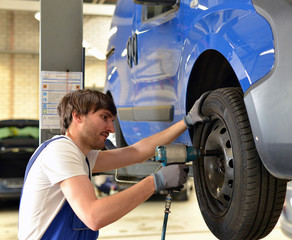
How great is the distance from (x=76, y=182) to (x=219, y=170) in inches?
24.7

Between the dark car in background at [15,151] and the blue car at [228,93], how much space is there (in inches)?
162

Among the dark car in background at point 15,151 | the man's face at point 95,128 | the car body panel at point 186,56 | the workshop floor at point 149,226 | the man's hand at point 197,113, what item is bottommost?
the workshop floor at point 149,226

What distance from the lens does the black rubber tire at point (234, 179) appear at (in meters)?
1.73

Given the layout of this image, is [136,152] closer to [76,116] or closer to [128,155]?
[128,155]

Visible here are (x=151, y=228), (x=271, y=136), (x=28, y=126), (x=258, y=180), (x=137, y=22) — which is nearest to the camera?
(x=271, y=136)

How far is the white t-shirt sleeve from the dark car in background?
4.79m

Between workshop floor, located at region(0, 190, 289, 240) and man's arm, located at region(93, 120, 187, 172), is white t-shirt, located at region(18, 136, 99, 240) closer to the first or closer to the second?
man's arm, located at region(93, 120, 187, 172)

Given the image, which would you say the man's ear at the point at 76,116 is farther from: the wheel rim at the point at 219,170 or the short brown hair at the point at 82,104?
the wheel rim at the point at 219,170

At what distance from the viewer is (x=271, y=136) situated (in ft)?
4.99

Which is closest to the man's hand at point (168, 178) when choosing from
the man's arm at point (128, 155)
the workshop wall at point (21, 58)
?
the man's arm at point (128, 155)

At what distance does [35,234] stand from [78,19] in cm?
164

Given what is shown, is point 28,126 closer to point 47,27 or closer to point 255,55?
point 47,27

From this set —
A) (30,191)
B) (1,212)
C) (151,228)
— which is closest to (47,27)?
(30,191)

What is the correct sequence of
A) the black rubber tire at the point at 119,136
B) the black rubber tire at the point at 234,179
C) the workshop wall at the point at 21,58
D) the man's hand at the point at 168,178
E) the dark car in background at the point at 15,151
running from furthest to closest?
the workshop wall at the point at 21,58, the dark car in background at the point at 15,151, the black rubber tire at the point at 119,136, the man's hand at the point at 168,178, the black rubber tire at the point at 234,179
